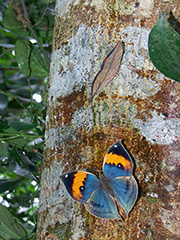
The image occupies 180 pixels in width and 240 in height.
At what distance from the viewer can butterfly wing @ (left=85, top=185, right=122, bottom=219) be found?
527mm

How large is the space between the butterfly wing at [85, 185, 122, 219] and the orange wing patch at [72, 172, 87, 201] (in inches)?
0.9

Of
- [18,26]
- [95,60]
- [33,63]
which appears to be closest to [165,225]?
[95,60]

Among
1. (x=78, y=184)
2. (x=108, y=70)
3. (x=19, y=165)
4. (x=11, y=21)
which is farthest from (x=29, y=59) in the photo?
(x=78, y=184)

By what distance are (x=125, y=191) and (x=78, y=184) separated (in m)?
0.09

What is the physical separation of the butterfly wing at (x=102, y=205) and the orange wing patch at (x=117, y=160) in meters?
0.05

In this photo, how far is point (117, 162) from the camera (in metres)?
0.54

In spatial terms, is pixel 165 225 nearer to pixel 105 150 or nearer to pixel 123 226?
pixel 123 226

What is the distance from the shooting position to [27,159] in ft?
3.14

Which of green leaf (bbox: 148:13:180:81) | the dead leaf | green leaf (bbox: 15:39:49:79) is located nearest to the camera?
green leaf (bbox: 148:13:180:81)

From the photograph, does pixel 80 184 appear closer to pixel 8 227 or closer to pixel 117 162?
pixel 117 162

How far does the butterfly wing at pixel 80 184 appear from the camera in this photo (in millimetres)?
545

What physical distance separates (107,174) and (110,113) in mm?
132

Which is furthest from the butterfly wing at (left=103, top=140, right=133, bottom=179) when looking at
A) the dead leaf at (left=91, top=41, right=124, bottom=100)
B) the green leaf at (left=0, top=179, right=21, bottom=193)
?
the green leaf at (left=0, top=179, right=21, bottom=193)

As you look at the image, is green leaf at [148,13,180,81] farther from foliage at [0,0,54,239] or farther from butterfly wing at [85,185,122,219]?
foliage at [0,0,54,239]
